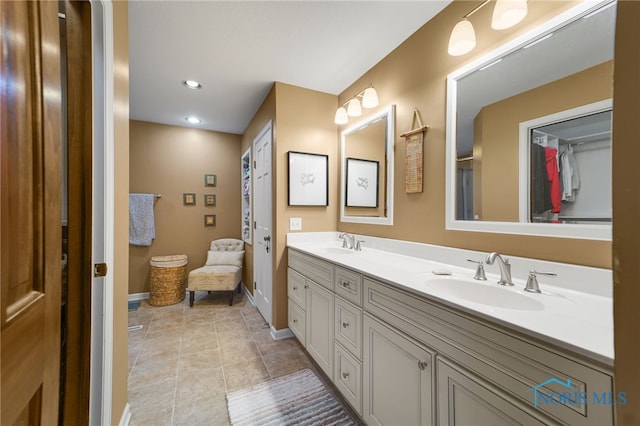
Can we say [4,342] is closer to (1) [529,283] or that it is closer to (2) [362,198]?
(1) [529,283]

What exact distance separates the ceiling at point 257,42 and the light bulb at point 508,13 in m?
0.45

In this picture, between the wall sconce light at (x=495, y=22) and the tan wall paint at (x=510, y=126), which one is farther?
the wall sconce light at (x=495, y=22)

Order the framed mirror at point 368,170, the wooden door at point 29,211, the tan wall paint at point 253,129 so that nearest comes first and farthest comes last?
the wooden door at point 29,211 → the framed mirror at point 368,170 → the tan wall paint at point 253,129

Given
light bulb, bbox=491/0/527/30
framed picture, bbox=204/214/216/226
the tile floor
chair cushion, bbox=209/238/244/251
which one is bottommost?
the tile floor

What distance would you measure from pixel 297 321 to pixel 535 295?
5.48 ft

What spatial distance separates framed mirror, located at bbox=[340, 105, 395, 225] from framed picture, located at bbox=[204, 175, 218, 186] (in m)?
2.32

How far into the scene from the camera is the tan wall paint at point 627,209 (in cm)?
29

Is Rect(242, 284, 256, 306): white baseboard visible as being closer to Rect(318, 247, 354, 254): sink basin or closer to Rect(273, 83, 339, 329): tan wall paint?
Rect(273, 83, 339, 329): tan wall paint

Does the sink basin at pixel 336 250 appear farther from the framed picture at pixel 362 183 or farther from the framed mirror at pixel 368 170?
the framed picture at pixel 362 183

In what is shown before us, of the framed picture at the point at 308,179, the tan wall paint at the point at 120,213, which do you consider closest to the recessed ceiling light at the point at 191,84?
the tan wall paint at the point at 120,213

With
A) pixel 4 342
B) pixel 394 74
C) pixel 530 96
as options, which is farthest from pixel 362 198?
pixel 4 342

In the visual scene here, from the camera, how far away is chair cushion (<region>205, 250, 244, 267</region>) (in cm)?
346

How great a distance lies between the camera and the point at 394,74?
6.07 ft

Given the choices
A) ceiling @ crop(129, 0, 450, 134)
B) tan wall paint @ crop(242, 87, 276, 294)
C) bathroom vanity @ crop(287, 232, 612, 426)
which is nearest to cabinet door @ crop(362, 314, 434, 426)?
bathroom vanity @ crop(287, 232, 612, 426)
